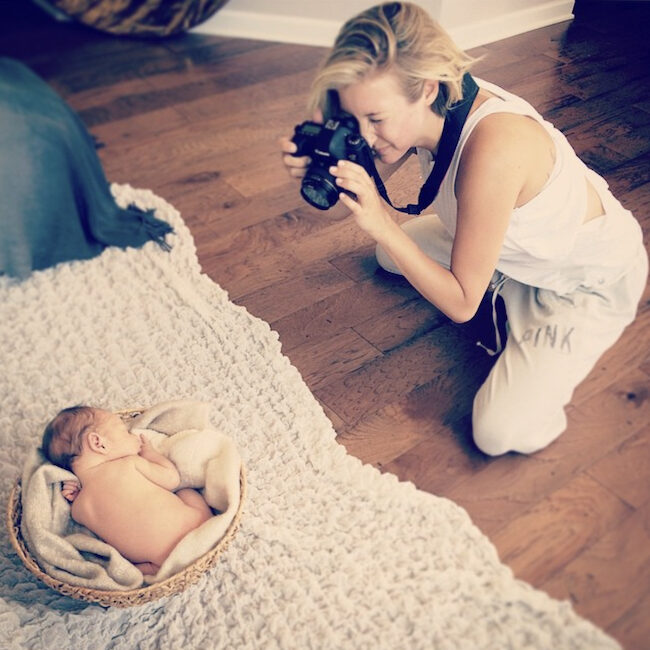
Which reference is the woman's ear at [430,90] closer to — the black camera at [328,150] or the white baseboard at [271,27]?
the black camera at [328,150]

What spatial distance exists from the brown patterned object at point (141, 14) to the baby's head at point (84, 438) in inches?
73.3

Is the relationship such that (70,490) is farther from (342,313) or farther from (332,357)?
(342,313)

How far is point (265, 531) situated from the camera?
102cm

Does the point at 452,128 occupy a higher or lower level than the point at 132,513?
higher

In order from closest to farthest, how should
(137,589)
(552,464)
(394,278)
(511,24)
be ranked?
(137,589)
(552,464)
(394,278)
(511,24)

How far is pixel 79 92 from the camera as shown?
2.24 meters

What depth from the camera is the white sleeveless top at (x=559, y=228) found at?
105cm

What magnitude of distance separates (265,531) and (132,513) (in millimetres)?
203

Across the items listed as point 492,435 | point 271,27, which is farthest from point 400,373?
point 271,27

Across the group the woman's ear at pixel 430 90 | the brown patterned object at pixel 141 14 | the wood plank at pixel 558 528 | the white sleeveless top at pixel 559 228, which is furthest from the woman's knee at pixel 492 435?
the brown patterned object at pixel 141 14

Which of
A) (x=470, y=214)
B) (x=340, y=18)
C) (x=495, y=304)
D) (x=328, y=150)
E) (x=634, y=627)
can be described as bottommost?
(x=634, y=627)

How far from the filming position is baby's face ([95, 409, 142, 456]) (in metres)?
1.01

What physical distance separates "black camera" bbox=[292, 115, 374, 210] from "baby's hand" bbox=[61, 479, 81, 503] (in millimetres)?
558

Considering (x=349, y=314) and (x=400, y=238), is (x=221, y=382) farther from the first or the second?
(x=400, y=238)
